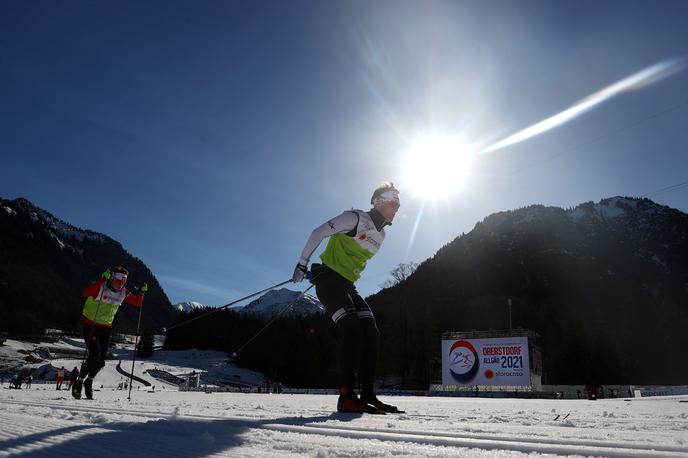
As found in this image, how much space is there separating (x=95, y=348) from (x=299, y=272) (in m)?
4.02

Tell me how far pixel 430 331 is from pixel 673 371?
66.0 meters

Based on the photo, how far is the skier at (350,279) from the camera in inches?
147

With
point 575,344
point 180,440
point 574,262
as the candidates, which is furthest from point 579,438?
point 574,262

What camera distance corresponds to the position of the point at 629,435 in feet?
5.91

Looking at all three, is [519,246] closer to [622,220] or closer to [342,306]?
[622,220]

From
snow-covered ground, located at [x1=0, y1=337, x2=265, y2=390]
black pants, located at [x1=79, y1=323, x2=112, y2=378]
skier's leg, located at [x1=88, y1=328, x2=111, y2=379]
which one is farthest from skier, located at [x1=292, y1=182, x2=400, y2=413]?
snow-covered ground, located at [x1=0, y1=337, x2=265, y2=390]

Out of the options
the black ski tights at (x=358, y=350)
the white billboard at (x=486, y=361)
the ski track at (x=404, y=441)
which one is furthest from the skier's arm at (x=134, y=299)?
the white billboard at (x=486, y=361)

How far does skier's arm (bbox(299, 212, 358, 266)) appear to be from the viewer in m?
3.99

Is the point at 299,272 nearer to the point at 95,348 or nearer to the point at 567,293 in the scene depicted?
the point at 95,348

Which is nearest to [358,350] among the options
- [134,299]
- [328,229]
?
[328,229]

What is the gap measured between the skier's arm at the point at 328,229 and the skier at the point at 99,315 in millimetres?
3788

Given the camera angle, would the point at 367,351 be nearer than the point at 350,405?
No

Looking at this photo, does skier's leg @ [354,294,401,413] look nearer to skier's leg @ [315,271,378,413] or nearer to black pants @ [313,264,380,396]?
black pants @ [313,264,380,396]

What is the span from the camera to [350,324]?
146 inches
